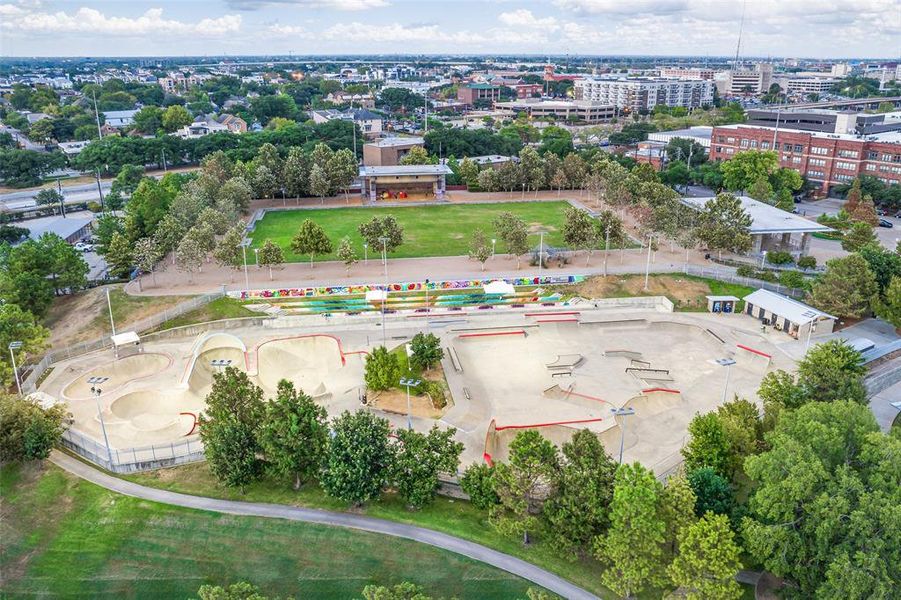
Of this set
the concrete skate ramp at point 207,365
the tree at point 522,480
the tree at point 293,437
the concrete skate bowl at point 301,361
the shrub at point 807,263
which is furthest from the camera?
the shrub at point 807,263

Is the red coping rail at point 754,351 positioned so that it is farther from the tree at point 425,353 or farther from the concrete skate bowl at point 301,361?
the concrete skate bowl at point 301,361

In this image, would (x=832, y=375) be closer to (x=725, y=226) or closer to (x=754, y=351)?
(x=754, y=351)

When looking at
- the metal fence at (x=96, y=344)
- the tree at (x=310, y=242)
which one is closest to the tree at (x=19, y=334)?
the metal fence at (x=96, y=344)

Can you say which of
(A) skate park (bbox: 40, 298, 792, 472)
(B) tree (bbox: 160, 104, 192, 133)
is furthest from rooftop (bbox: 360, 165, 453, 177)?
(B) tree (bbox: 160, 104, 192, 133)

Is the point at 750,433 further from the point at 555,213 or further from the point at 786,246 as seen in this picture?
the point at 555,213

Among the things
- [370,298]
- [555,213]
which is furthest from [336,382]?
[555,213]

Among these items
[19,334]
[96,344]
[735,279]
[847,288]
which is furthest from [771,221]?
[19,334]

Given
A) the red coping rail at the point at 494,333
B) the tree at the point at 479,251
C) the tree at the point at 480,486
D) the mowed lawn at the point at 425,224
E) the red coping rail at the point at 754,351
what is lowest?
the red coping rail at the point at 494,333

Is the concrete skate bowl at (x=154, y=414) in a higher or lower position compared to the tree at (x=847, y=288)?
lower

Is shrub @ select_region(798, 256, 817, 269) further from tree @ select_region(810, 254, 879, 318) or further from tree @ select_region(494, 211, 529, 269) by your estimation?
tree @ select_region(494, 211, 529, 269)
